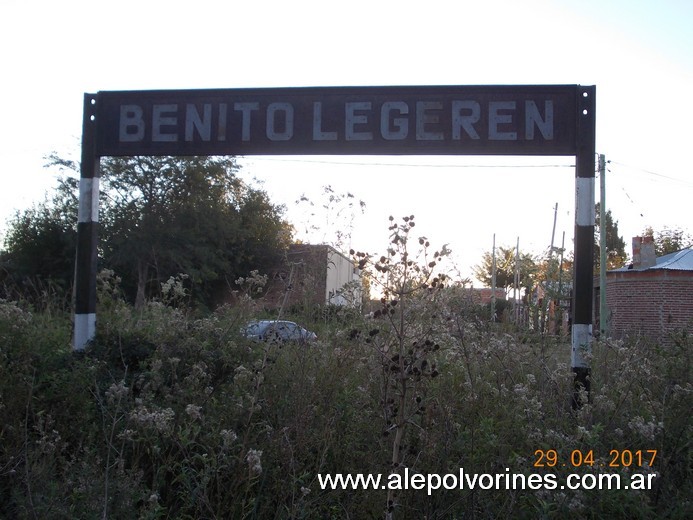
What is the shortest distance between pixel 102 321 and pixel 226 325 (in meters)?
1.44

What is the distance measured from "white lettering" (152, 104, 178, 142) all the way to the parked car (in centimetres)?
202

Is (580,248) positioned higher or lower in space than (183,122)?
lower

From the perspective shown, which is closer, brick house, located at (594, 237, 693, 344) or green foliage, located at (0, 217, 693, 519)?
green foliage, located at (0, 217, 693, 519)

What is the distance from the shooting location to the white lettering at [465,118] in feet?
20.4

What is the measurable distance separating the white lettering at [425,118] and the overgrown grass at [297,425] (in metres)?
1.62

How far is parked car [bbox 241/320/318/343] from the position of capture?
5.05 m

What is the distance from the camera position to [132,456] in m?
4.19

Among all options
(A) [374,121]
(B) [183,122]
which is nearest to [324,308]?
(A) [374,121]

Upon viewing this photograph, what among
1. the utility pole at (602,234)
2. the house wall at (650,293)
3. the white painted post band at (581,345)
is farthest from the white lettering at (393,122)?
the house wall at (650,293)

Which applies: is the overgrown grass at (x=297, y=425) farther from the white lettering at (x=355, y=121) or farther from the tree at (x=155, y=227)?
the tree at (x=155, y=227)

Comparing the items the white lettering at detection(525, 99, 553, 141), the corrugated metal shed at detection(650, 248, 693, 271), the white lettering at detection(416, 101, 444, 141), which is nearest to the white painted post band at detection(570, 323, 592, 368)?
the white lettering at detection(525, 99, 553, 141)

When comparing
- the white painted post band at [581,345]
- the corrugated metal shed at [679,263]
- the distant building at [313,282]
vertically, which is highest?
the corrugated metal shed at [679,263]

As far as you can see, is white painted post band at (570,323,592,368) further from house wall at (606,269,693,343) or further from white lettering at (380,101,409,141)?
house wall at (606,269,693,343)

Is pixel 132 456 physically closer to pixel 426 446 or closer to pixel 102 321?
pixel 426 446
